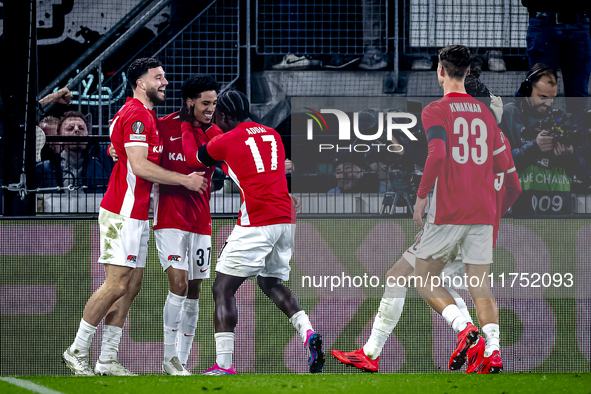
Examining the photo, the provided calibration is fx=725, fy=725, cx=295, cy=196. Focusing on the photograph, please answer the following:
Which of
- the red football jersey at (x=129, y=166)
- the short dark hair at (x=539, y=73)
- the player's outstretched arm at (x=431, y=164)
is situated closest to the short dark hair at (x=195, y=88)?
the red football jersey at (x=129, y=166)

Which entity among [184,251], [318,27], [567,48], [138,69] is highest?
[318,27]

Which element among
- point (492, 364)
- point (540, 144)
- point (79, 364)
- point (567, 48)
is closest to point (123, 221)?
point (79, 364)

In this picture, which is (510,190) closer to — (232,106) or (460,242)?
(460,242)

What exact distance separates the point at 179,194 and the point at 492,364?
266cm

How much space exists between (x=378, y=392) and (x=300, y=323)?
3.07ft

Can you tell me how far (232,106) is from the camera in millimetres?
5566

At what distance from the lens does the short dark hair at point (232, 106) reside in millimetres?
5539

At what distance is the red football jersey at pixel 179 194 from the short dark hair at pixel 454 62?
5.98 feet

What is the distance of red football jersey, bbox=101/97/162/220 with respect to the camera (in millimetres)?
5281

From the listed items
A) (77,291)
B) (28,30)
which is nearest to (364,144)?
(77,291)

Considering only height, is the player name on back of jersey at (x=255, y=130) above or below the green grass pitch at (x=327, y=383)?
above

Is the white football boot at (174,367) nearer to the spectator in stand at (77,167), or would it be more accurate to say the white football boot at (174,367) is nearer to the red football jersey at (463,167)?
the spectator in stand at (77,167)

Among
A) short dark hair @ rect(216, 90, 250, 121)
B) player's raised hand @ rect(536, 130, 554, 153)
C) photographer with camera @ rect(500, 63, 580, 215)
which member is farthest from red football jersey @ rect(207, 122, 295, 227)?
player's raised hand @ rect(536, 130, 554, 153)

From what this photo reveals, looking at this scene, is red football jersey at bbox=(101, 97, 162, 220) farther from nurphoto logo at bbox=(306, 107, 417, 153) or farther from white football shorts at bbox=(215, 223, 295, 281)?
nurphoto logo at bbox=(306, 107, 417, 153)
